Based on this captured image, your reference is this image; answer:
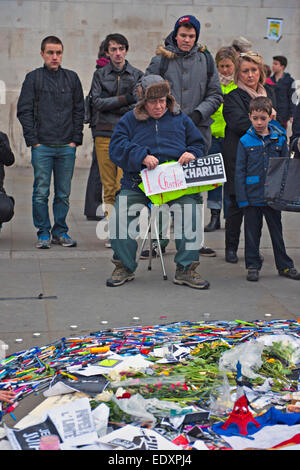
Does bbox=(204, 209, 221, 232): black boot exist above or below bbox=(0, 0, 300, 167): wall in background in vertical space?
below

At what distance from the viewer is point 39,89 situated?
7.82 metres

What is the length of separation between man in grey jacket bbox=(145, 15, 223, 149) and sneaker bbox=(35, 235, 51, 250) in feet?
6.23

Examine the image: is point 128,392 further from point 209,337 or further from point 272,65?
point 272,65

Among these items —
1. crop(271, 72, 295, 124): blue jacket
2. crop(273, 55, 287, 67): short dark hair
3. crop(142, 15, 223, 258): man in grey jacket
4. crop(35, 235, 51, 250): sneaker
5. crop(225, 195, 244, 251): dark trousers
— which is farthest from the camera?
crop(271, 72, 295, 124): blue jacket

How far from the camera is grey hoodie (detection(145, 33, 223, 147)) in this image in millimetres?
7320

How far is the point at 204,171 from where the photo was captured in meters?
6.53

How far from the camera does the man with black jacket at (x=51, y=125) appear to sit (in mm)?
7805

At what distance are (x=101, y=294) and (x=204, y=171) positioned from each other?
1.31 meters

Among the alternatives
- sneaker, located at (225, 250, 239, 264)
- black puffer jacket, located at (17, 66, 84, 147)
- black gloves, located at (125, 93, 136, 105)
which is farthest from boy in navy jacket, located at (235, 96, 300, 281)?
black puffer jacket, located at (17, 66, 84, 147)

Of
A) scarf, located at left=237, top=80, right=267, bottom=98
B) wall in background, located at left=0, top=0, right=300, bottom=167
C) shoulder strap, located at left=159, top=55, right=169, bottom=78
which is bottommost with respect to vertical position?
scarf, located at left=237, top=80, right=267, bottom=98

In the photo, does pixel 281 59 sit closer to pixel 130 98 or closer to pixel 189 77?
pixel 130 98

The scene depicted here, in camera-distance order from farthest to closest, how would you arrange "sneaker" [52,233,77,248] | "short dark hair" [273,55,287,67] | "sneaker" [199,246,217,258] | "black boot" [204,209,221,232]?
"short dark hair" [273,55,287,67], "black boot" [204,209,221,232], "sneaker" [52,233,77,248], "sneaker" [199,246,217,258]

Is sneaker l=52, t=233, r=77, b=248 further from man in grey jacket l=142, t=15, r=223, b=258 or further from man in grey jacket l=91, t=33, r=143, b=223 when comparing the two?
man in grey jacket l=142, t=15, r=223, b=258

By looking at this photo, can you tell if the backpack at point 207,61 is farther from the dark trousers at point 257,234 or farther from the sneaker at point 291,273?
the sneaker at point 291,273
